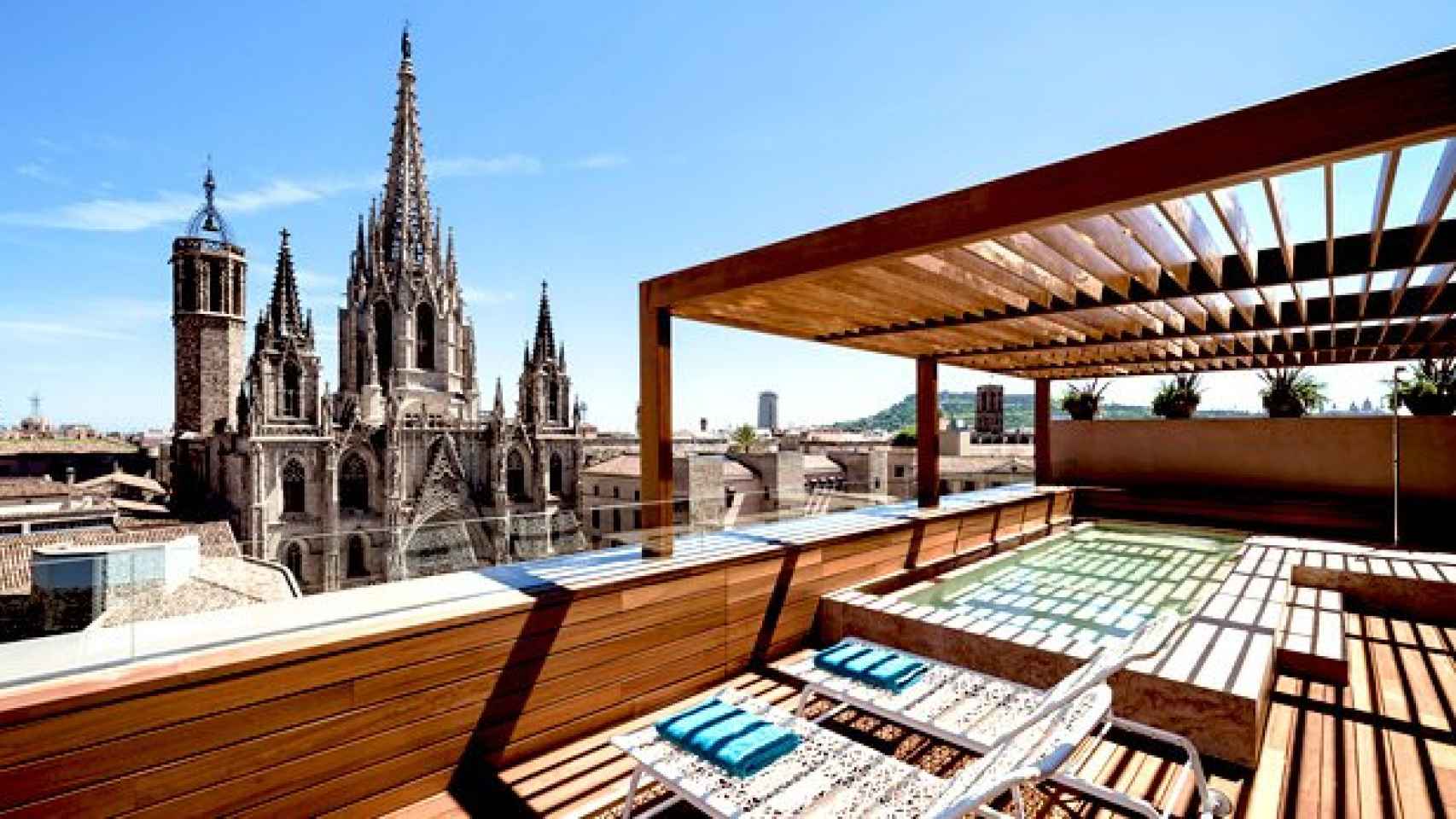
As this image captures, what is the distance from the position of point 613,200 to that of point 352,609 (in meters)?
16.6

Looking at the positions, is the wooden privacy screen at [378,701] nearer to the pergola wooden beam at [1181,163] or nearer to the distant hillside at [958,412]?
the pergola wooden beam at [1181,163]

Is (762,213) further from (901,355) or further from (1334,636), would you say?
(1334,636)

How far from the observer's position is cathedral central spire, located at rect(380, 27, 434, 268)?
125ft

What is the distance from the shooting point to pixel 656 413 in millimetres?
4812

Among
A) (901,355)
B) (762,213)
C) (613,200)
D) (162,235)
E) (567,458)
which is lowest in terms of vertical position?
(567,458)

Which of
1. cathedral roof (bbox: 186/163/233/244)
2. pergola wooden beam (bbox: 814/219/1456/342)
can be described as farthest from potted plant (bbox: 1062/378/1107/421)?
cathedral roof (bbox: 186/163/233/244)

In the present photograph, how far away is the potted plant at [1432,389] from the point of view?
8.88 m

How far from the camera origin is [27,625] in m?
2.42

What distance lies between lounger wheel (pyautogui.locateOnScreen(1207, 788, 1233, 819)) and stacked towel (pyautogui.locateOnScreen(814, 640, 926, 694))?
136 cm

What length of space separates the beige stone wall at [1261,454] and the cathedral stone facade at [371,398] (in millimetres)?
25361

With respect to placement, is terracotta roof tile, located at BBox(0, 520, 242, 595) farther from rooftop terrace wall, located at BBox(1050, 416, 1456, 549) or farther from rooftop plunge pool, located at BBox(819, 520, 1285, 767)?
rooftop terrace wall, located at BBox(1050, 416, 1456, 549)

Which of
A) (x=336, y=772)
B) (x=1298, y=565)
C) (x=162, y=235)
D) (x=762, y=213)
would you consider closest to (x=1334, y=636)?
(x=1298, y=565)

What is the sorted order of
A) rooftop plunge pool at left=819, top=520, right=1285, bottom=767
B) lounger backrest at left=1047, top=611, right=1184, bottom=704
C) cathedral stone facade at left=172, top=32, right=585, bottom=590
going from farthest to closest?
cathedral stone facade at left=172, top=32, right=585, bottom=590 → rooftop plunge pool at left=819, top=520, right=1285, bottom=767 → lounger backrest at left=1047, top=611, right=1184, bottom=704

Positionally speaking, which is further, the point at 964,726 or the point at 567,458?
the point at 567,458
